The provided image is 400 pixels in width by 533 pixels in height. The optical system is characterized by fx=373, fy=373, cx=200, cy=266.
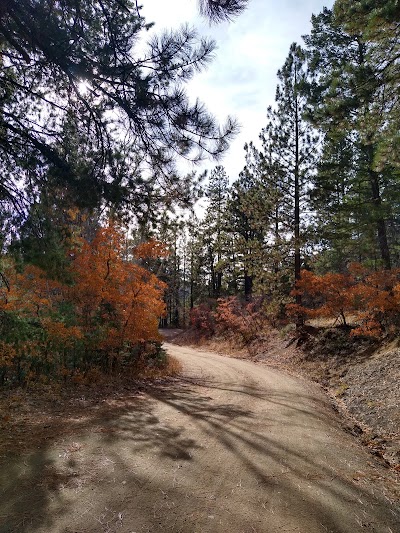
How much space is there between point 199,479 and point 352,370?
920 centimetres

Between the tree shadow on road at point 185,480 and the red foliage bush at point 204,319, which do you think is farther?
the red foliage bush at point 204,319

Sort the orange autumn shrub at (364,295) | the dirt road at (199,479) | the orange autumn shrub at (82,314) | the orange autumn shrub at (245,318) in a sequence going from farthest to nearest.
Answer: the orange autumn shrub at (245,318)
the orange autumn shrub at (364,295)
the orange autumn shrub at (82,314)
the dirt road at (199,479)

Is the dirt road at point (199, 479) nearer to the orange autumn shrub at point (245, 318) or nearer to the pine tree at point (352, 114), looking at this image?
the pine tree at point (352, 114)

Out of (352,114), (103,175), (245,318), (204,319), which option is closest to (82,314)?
(103,175)

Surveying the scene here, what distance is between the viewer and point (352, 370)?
12.0 metres

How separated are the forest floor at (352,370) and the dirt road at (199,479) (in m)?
0.61

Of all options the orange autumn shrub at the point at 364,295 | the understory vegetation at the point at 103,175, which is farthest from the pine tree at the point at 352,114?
the orange autumn shrub at the point at 364,295

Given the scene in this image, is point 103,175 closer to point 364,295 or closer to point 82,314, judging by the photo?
point 82,314

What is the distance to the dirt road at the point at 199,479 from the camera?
3.42 meters

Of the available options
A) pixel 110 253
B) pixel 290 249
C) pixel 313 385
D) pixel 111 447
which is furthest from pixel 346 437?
pixel 290 249

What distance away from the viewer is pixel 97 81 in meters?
5.66

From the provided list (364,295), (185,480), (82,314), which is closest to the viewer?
(185,480)

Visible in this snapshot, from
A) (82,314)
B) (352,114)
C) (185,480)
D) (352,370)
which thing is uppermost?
(352,114)

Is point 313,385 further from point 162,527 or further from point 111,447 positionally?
point 162,527
